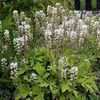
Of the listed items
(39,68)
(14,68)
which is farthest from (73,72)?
(14,68)

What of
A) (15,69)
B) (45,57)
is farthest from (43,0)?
(15,69)

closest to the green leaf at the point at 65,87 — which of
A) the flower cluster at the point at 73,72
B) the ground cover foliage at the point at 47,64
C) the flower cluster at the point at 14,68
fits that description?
the ground cover foliage at the point at 47,64

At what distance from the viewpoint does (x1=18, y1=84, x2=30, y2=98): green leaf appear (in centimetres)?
468

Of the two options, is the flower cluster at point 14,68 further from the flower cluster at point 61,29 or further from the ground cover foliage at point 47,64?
the flower cluster at point 61,29

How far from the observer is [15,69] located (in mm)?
4387

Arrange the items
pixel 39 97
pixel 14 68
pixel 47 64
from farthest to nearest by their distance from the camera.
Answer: pixel 47 64, pixel 39 97, pixel 14 68

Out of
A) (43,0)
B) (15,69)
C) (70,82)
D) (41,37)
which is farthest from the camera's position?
(43,0)

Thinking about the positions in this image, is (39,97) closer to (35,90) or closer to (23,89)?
(35,90)

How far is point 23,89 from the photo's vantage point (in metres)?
A: 4.70

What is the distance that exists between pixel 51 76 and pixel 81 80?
1.20 ft

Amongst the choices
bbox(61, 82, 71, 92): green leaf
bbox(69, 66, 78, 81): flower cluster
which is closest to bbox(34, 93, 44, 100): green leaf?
bbox(61, 82, 71, 92): green leaf

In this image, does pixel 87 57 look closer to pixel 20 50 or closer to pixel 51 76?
pixel 51 76

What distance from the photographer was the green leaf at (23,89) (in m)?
4.68

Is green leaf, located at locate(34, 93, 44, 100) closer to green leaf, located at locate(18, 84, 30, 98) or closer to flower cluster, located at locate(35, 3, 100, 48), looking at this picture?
green leaf, located at locate(18, 84, 30, 98)
